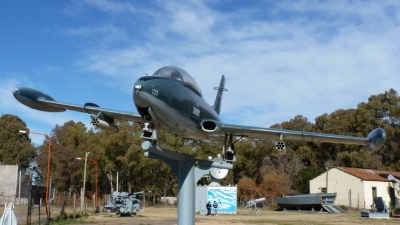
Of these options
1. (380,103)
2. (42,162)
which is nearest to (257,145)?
(380,103)

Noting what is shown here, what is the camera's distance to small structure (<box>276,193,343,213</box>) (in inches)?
1905

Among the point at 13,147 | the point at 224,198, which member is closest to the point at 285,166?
the point at 224,198

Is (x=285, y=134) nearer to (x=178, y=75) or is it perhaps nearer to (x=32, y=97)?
(x=178, y=75)

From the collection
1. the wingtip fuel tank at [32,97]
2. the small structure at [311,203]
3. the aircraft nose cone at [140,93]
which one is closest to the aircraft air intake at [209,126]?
the aircraft nose cone at [140,93]

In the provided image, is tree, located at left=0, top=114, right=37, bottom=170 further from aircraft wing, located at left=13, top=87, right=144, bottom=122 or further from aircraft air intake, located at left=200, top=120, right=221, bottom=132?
aircraft air intake, located at left=200, top=120, right=221, bottom=132

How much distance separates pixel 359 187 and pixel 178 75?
45718mm

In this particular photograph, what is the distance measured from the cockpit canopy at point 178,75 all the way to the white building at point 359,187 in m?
43.5

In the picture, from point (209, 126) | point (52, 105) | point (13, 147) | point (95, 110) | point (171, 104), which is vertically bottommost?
point (209, 126)

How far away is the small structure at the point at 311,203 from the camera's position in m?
48.4

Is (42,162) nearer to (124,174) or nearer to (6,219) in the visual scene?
(124,174)

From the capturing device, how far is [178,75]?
13398 millimetres

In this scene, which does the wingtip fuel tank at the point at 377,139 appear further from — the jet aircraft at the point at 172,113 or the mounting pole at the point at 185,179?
the mounting pole at the point at 185,179

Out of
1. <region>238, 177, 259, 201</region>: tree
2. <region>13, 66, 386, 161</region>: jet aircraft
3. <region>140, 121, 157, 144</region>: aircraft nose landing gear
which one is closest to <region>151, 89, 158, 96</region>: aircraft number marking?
<region>13, 66, 386, 161</region>: jet aircraft

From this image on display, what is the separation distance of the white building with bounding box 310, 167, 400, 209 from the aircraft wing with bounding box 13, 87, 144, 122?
43852mm
